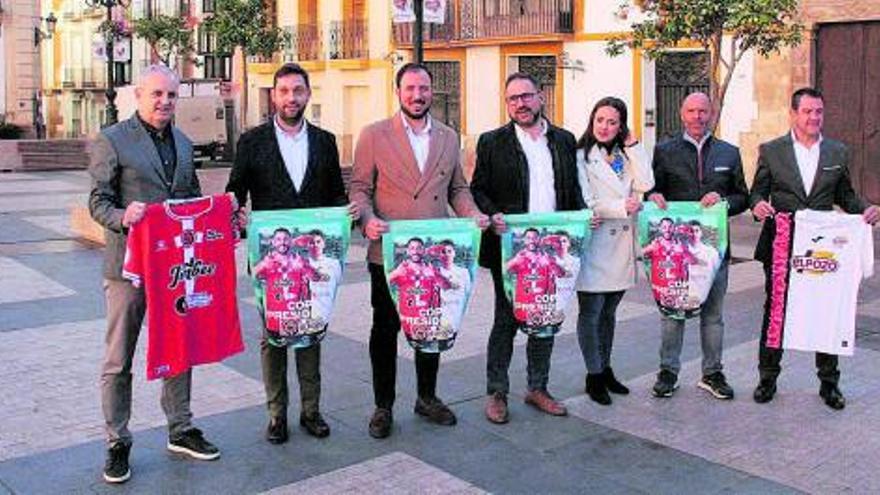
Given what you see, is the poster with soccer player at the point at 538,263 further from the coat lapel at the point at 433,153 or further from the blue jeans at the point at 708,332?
the blue jeans at the point at 708,332

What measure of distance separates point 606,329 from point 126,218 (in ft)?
9.04

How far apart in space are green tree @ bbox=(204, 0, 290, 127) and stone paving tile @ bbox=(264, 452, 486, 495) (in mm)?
24322

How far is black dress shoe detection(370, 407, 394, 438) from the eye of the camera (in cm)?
522

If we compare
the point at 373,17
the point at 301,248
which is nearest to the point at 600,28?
the point at 373,17

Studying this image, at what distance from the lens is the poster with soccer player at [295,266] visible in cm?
490

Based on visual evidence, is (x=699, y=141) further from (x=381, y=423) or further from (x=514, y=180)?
(x=381, y=423)

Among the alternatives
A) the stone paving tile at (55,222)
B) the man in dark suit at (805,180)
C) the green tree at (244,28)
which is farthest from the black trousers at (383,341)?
the green tree at (244,28)

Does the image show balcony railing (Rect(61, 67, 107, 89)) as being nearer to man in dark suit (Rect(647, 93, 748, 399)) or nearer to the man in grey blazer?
man in dark suit (Rect(647, 93, 748, 399))

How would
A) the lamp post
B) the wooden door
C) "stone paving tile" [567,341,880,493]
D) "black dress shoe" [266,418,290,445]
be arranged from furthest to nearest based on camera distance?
1. the lamp post
2. the wooden door
3. "black dress shoe" [266,418,290,445]
4. "stone paving tile" [567,341,880,493]

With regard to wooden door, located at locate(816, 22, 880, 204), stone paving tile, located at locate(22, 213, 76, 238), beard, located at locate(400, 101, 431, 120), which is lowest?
stone paving tile, located at locate(22, 213, 76, 238)

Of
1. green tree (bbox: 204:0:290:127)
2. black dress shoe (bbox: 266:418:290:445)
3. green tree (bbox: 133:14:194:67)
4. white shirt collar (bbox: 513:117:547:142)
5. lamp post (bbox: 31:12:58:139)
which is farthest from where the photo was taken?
lamp post (bbox: 31:12:58:139)

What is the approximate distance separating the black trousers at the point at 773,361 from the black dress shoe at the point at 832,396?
3cm

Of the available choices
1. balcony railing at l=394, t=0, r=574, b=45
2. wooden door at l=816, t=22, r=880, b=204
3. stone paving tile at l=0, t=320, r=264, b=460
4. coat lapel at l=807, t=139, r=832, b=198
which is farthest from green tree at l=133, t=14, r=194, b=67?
coat lapel at l=807, t=139, r=832, b=198

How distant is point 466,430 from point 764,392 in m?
1.75
